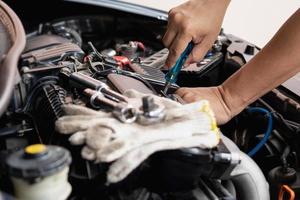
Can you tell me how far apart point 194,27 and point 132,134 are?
58 centimetres

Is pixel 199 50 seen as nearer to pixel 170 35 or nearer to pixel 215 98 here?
pixel 170 35

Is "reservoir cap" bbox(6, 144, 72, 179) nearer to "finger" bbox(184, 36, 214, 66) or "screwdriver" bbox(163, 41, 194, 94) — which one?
"screwdriver" bbox(163, 41, 194, 94)

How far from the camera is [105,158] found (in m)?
0.50

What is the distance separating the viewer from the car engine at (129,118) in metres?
0.56

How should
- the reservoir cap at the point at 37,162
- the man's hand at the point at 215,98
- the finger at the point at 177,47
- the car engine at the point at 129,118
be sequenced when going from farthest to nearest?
the finger at the point at 177,47 < the man's hand at the point at 215,98 < the car engine at the point at 129,118 < the reservoir cap at the point at 37,162

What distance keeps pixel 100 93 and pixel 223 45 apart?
2.31 ft

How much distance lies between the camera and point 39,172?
0.44 m

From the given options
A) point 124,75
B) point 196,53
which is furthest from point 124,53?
point 124,75

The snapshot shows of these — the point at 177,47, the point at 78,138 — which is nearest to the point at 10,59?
the point at 78,138

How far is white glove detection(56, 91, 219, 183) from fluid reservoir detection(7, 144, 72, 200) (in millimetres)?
54

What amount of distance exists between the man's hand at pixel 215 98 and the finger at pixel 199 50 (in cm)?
21

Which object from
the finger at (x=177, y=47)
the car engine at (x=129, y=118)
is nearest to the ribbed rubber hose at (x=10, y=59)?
the car engine at (x=129, y=118)

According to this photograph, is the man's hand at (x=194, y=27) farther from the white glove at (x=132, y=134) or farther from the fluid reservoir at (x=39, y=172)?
the fluid reservoir at (x=39, y=172)

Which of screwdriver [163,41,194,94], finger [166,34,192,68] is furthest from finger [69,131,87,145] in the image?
finger [166,34,192,68]
